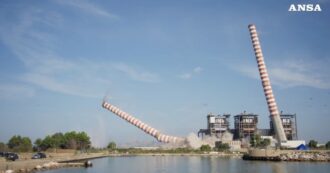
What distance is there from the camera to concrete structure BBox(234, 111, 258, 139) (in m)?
109

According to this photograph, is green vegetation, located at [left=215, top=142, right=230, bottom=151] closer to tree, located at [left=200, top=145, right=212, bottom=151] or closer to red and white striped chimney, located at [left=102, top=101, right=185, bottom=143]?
tree, located at [left=200, top=145, right=212, bottom=151]

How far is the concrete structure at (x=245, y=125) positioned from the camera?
10929cm

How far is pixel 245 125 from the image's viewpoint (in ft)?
360

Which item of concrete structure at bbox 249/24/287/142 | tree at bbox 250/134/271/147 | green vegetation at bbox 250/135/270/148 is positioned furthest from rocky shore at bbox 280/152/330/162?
tree at bbox 250/134/271/147

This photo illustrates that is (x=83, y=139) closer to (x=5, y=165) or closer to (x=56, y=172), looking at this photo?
(x=56, y=172)

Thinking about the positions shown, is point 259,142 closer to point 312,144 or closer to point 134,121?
point 312,144

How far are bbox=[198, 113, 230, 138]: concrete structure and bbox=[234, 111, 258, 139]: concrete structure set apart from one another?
4.24 m

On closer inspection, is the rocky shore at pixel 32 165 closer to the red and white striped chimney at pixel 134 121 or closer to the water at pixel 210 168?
the water at pixel 210 168

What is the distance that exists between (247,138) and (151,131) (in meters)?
39.1

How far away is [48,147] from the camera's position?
3354 inches

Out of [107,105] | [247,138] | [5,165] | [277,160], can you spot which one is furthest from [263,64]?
[5,165]

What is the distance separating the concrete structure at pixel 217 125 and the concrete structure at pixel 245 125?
424 centimetres

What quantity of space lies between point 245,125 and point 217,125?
8.29 metres

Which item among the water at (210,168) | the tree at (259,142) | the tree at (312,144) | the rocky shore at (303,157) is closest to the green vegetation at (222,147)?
the tree at (259,142)
